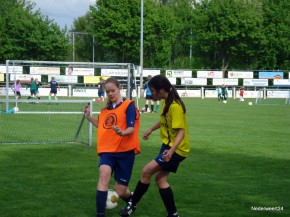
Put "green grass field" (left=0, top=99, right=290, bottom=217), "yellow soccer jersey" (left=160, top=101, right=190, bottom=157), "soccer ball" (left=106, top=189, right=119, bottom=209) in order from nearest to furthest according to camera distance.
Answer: "yellow soccer jersey" (left=160, top=101, right=190, bottom=157) → "soccer ball" (left=106, top=189, right=119, bottom=209) → "green grass field" (left=0, top=99, right=290, bottom=217)

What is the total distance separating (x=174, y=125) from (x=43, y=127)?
14.8m

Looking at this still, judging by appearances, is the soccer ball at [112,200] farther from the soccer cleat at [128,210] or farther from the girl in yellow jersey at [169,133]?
the girl in yellow jersey at [169,133]

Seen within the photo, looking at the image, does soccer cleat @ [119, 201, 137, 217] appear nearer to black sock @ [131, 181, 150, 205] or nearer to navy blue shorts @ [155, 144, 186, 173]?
black sock @ [131, 181, 150, 205]

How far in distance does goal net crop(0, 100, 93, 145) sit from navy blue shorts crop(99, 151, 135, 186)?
22.7 feet

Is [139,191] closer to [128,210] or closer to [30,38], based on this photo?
[128,210]

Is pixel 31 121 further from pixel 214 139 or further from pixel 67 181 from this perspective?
pixel 67 181

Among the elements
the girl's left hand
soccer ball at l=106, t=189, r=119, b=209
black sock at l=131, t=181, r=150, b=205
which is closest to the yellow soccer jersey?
the girl's left hand

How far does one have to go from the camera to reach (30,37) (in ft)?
237

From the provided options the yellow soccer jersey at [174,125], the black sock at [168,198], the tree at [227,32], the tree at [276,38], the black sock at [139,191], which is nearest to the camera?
the yellow soccer jersey at [174,125]

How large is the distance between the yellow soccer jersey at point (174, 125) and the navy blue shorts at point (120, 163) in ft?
1.89

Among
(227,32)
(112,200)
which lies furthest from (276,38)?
(112,200)

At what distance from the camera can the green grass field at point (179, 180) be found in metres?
8.52

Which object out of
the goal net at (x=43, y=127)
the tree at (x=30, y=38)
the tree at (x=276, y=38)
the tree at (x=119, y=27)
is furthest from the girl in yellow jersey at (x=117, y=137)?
the tree at (x=276, y=38)

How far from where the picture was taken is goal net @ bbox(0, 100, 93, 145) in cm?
1673
